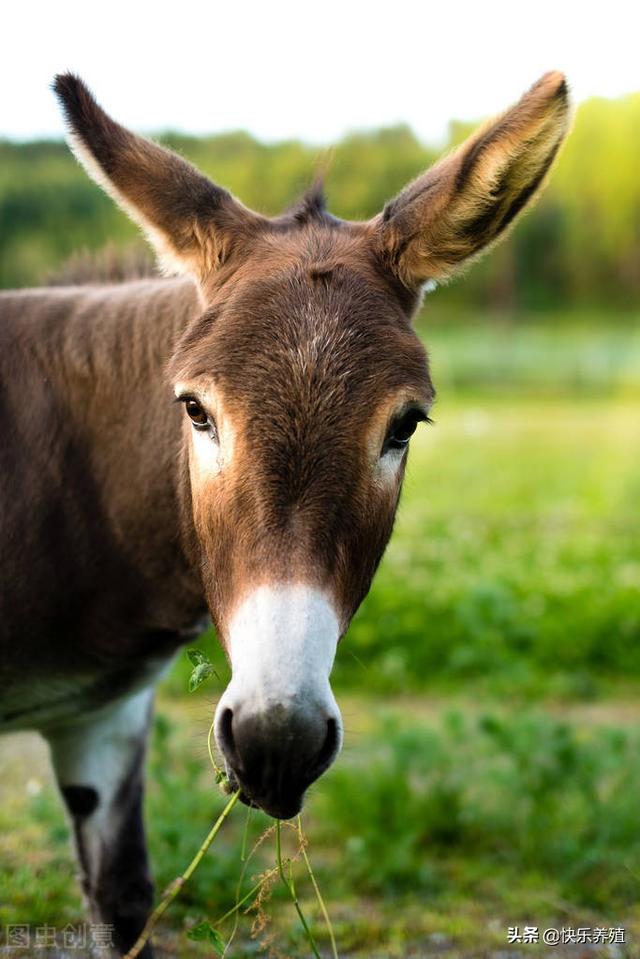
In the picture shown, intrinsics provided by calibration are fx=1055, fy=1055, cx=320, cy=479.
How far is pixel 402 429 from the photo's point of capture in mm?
2479

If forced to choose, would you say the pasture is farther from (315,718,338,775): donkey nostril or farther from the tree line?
the tree line

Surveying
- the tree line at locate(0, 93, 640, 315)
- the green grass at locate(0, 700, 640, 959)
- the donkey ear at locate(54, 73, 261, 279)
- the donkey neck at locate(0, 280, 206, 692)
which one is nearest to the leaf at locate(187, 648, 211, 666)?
the donkey neck at locate(0, 280, 206, 692)

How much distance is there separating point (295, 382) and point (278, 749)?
2.62 feet

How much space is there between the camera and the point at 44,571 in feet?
9.73

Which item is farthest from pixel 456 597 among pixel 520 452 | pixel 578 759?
pixel 520 452

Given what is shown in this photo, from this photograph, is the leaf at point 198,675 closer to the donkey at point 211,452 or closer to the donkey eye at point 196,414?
the donkey at point 211,452

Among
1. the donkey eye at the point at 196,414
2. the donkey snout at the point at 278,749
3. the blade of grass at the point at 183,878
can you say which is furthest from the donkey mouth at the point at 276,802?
the donkey eye at the point at 196,414

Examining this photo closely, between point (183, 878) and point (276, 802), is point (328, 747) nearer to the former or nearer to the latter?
point (276, 802)

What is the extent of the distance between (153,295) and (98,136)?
0.63m

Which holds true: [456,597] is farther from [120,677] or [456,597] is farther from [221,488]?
[221,488]

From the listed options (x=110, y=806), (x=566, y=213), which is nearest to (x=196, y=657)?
(x=110, y=806)

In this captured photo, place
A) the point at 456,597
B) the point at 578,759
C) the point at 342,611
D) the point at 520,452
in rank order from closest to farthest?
the point at 342,611 → the point at 578,759 → the point at 456,597 → the point at 520,452

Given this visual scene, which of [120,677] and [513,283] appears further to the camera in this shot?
[513,283]

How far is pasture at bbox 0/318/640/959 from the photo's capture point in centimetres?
389
